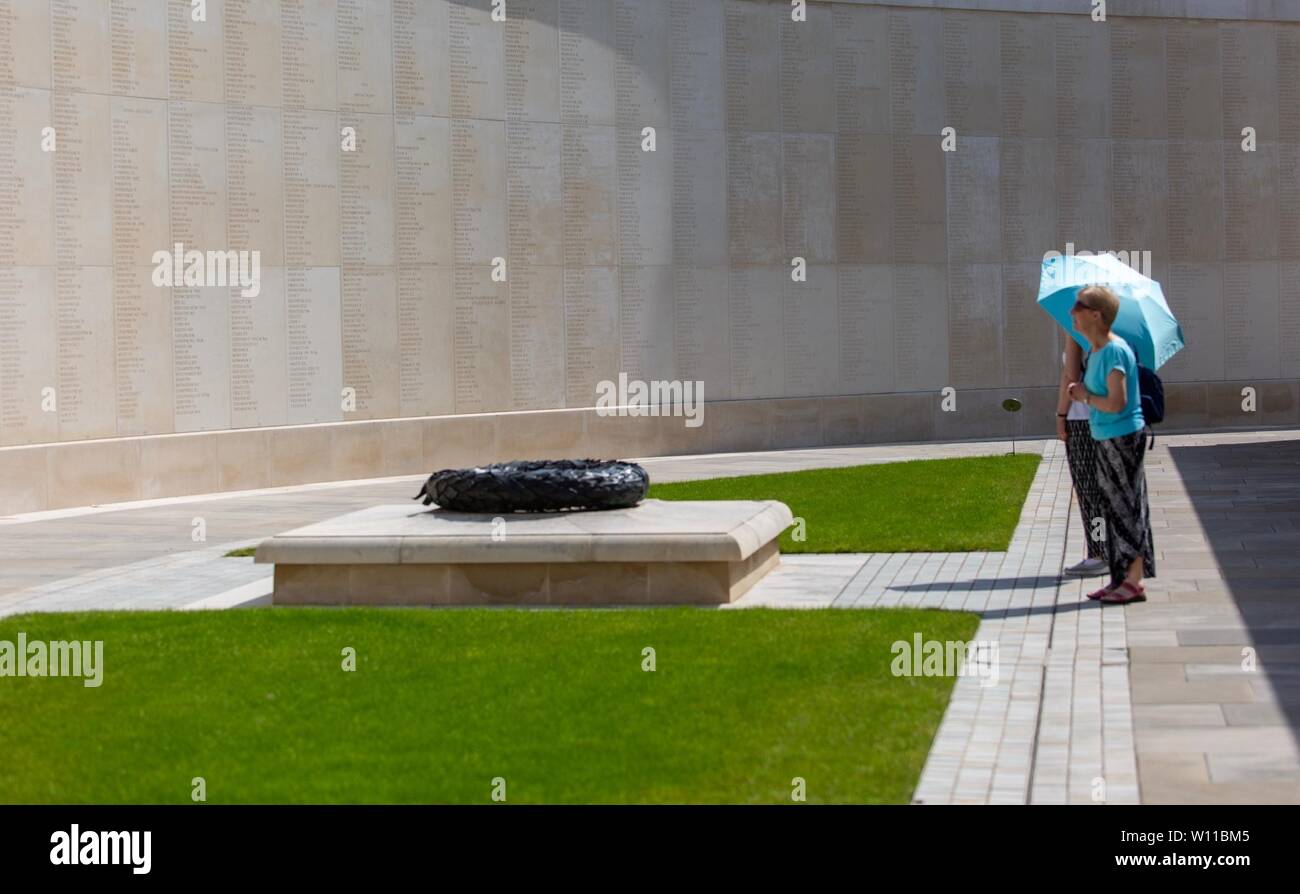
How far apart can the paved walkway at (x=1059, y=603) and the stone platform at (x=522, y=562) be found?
17.5 inches

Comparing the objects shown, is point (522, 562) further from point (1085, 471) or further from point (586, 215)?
point (586, 215)

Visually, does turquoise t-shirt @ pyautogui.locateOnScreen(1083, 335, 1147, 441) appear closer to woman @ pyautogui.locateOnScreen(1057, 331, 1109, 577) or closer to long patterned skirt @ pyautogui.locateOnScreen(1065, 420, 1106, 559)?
woman @ pyautogui.locateOnScreen(1057, 331, 1109, 577)

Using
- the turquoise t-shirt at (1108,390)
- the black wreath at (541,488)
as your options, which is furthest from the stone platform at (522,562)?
the turquoise t-shirt at (1108,390)

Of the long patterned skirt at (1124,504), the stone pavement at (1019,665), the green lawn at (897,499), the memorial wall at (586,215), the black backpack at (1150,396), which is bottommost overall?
the stone pavement at (1019,665)

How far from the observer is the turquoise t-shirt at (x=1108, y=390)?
34.7ft

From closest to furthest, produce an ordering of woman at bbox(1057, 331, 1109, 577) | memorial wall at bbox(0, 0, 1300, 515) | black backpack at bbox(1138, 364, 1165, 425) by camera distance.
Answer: black backpack at bbox(1138, 364, 1165, 425), woman at bbox(1057, 331, 1109, 577), memorial wall at bbox(0, 0, 1300, 515)

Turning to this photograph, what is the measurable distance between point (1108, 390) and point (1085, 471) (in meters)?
1.48

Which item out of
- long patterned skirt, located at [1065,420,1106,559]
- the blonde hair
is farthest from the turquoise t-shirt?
long patterned skirt, located at [1065,420,1106,559]

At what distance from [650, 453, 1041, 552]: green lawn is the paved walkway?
345mm

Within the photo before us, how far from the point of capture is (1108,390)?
10.6 m

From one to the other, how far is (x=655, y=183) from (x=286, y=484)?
738cm

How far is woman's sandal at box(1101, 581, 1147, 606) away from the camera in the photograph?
1052cm

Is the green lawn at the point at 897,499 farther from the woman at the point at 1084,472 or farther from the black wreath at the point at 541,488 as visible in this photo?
the black wreath at the point at 541,488

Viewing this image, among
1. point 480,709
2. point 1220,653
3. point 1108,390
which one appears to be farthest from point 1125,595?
point 480,709
